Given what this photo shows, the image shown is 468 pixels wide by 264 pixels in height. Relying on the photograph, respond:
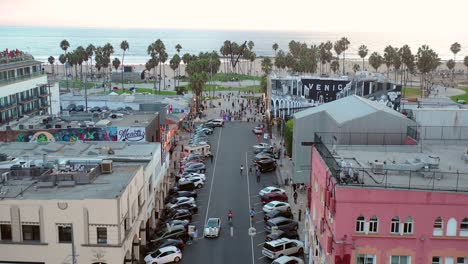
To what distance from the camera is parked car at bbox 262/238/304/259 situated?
114 feet

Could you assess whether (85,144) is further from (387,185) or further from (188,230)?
(387,185)

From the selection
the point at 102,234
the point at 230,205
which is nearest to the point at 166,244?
the point at 102,234

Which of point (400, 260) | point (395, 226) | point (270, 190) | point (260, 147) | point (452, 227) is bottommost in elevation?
point (270, 190)

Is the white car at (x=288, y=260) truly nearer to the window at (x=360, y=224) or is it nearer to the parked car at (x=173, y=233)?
the parked car at (x=173, y=233)

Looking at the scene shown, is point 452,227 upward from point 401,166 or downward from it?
downward

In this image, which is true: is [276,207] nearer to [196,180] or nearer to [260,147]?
[196,180]

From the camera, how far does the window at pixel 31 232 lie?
27.2 metres

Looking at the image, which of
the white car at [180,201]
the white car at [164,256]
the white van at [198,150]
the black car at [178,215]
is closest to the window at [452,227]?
the white car at [164,256]

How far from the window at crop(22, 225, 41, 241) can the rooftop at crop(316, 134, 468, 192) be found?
50.3 ft

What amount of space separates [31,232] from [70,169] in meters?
6.03

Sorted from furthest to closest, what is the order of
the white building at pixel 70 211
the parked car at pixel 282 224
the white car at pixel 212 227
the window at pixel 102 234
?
the parked car at pixel 282 224, the white car at pixel 212 227, the window at pixel 102 234, the white building at pixel 70 211

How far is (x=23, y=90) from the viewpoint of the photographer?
223 feet

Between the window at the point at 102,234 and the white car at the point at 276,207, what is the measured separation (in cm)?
1866

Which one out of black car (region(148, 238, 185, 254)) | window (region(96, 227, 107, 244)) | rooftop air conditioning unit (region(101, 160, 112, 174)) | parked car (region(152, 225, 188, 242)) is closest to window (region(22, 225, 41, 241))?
window (region(96, 227, 107, 244))
